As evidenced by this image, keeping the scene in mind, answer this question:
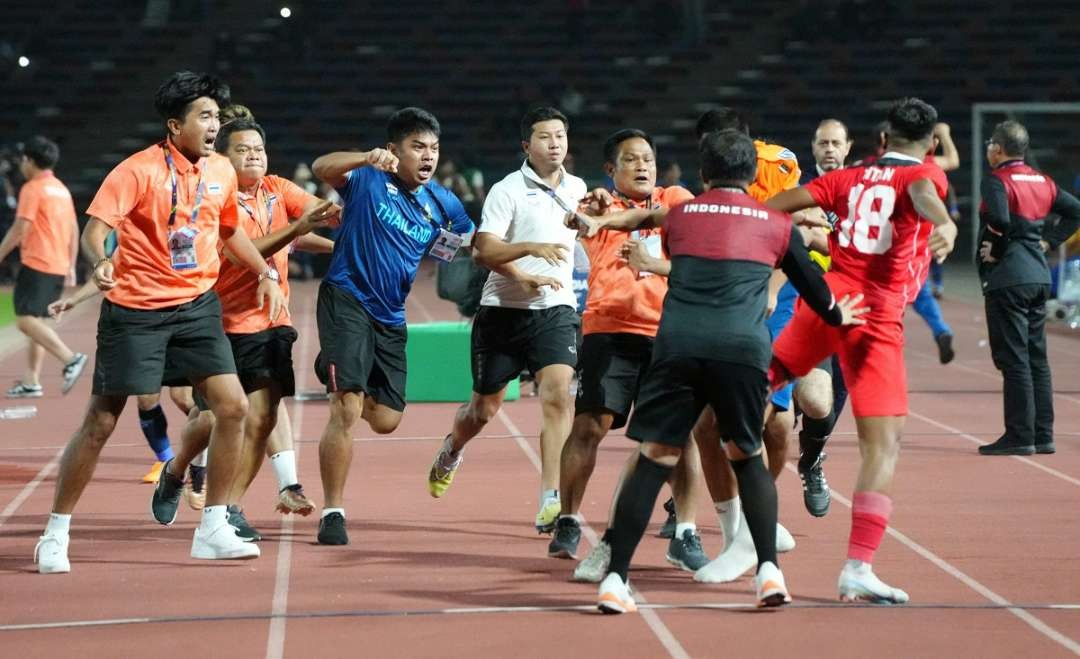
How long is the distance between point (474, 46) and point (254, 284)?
32.7 metres

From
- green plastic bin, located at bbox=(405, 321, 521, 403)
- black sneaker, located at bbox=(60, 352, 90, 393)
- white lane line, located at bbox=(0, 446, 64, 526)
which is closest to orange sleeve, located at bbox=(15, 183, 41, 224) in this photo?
black sneaker, located at bbox=(60, 352, 90, 393)

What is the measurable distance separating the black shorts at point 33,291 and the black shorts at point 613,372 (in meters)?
8.31

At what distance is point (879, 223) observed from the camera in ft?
22.3

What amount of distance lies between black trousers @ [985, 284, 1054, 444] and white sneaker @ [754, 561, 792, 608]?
203 inches

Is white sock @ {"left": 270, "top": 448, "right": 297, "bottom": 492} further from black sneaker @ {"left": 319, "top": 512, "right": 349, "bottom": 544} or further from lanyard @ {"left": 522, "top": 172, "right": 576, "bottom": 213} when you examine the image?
lanyard @ {"left": 522, "top": 172, "right": 576, "bottom": 213}

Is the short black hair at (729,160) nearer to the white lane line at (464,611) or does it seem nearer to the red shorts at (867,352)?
the red shorts at (867,352)

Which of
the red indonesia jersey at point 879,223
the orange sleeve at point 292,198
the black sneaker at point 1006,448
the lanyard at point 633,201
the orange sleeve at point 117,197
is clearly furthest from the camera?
the black sneaker at point 1006,448

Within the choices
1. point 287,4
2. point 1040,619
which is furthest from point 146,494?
point 287,4

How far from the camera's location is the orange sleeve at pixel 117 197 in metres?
7.23

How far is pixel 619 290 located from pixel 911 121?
4.99ft

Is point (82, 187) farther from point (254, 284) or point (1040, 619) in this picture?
point (1040, 619)

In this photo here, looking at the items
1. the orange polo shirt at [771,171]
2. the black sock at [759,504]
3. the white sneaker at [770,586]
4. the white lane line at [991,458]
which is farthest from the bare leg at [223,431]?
the white lane line at [991,458]

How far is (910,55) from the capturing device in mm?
38969

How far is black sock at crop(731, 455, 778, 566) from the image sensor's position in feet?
20.9
